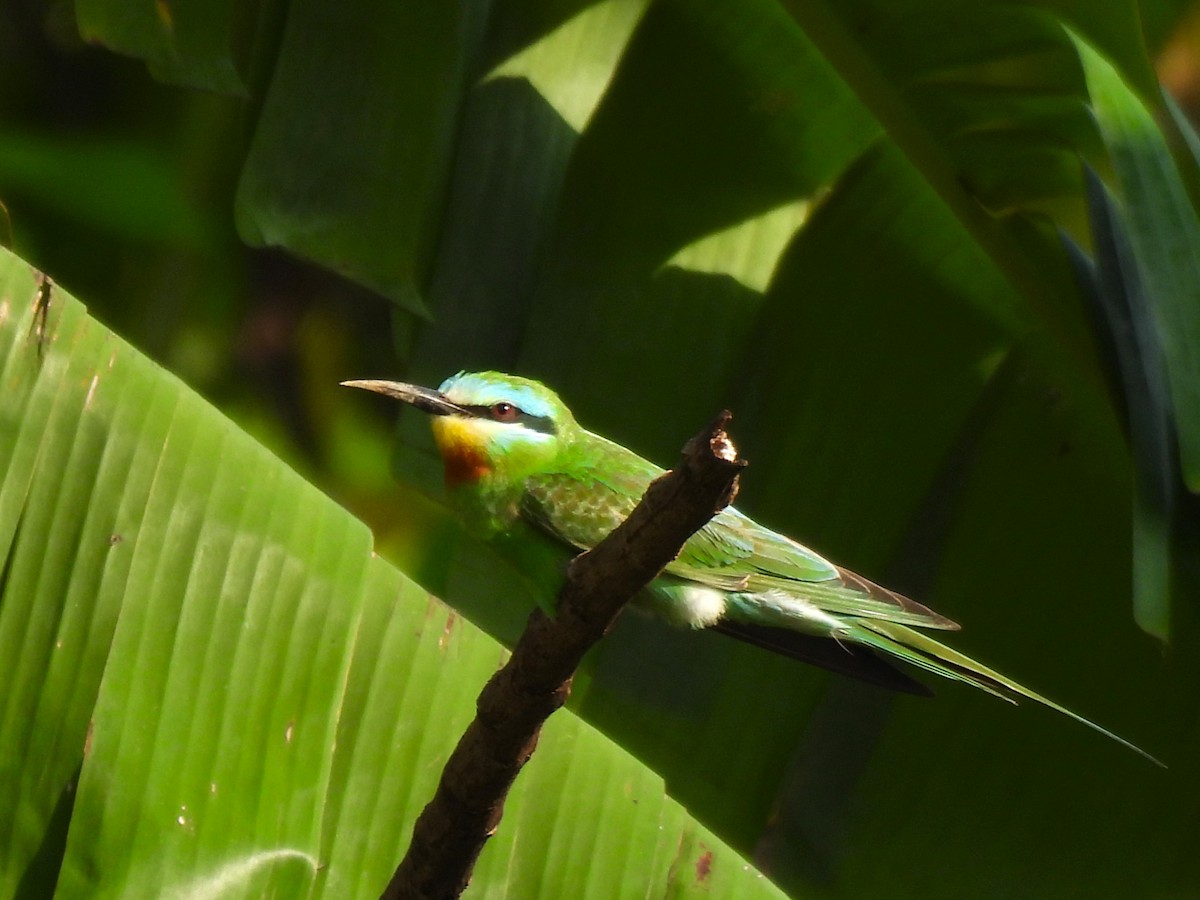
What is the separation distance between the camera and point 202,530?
1.80 m

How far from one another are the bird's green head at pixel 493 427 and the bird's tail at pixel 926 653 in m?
0.61

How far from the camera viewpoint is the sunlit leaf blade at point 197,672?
1.72 m

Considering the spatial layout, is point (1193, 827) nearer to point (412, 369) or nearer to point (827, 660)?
point (827, 660)

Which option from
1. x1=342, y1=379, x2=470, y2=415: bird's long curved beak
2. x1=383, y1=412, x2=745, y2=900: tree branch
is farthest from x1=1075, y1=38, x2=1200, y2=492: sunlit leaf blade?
x1=342, y1=379, x2=470, y2=415: bird's long curved beak

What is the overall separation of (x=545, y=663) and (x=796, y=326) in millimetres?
1273

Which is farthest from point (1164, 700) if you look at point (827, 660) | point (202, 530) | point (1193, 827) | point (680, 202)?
point (202, 530)

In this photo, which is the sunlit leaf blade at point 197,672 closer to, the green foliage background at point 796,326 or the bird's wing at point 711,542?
the bird's wing at point 711,542

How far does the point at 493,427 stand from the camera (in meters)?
2.23

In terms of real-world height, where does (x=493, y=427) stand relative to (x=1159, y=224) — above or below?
below

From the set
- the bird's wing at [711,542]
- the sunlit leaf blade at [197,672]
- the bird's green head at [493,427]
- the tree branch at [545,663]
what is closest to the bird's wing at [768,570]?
the bird's wing at [711,542]

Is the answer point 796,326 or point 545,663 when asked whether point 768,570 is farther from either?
point 545,663

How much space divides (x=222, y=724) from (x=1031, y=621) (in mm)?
1578

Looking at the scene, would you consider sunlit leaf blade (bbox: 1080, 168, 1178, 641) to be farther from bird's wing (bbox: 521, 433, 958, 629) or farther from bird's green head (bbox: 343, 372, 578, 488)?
bird's green head (bbox: 343, 372, 578, 488)

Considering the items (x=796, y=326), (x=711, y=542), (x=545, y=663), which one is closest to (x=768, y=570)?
(x=711, y=542)
